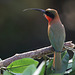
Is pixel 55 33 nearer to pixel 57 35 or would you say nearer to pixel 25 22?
pixel 57 35

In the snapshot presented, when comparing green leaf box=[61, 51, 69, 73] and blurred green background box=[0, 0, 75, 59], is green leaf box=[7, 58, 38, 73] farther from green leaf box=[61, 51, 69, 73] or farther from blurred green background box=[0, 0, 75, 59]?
blurred green background box=[0, 0, 75, 59]

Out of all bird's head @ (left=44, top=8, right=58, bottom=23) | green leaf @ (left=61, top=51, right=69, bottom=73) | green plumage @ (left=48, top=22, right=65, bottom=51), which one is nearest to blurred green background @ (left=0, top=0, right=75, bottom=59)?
bird's head @ (left=44, top=8, right=58, bottom=23)

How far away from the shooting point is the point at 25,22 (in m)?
3.53

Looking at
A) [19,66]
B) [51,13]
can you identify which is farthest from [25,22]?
[19,66]

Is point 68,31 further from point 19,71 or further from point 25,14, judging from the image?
point 19,71

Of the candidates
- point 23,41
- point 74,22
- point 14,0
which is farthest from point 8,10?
point 74,22

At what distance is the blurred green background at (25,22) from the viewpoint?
11.2ft

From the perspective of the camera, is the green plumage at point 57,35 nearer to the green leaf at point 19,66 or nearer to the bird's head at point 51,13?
the bird's head at point 51,13

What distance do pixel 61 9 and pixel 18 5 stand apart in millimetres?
641

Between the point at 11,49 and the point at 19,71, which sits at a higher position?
the point at 19,71

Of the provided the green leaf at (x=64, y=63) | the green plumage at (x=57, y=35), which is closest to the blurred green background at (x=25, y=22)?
the green plumage at (x=57, y=35)

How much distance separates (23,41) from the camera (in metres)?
3.46

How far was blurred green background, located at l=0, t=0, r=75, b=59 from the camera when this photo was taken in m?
3.43

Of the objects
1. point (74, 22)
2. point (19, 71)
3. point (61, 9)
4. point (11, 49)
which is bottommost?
point (11, 49)
